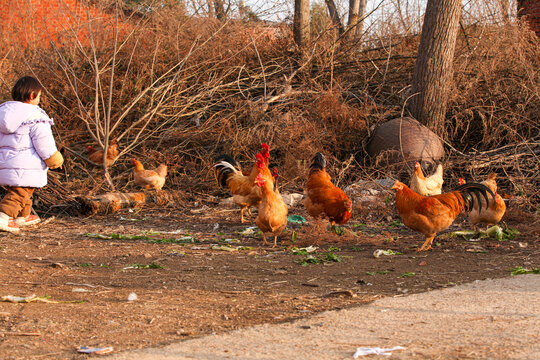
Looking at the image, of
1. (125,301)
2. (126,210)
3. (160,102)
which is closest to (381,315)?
(125,301)

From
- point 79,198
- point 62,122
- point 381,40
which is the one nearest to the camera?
point 79,198

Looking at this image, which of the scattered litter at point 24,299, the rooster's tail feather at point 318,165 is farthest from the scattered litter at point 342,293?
the rooster's tail feather at point 318,165

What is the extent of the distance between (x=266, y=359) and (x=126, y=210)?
21.6 ft

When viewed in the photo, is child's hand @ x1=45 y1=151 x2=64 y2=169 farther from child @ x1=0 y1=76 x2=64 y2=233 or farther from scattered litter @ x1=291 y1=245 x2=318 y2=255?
scattered litter @ x1=291 y1=245 x2=318 y2=255

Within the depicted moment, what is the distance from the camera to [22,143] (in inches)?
266

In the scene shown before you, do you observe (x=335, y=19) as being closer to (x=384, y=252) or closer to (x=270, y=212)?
(x=270, y=212)

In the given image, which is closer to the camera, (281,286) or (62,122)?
(281,286)

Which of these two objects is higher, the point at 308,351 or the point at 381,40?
the point at 381,40

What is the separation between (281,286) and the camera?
179 inches

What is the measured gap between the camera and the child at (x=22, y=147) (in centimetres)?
668

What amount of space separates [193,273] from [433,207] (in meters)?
2.69

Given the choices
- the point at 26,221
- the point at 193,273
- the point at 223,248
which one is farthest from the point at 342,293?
the point at 26,221

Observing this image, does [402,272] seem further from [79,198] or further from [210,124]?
[210,124]

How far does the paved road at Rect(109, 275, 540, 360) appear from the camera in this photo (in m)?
2.88
